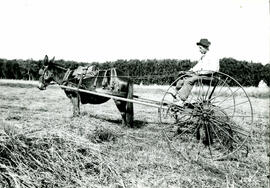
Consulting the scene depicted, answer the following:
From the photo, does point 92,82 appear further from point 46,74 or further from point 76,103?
point 46,74

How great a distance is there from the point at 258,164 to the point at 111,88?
16.3 feet

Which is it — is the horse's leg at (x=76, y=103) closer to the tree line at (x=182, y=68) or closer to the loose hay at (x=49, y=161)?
the loose hay at (x=49, y=161)

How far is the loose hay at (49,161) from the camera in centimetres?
380

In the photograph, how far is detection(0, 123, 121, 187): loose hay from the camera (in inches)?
149

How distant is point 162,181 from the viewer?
4.64 m

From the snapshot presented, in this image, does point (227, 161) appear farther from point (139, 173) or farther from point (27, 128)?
point (27, 128)

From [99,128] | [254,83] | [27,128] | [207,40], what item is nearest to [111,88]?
[99,128]

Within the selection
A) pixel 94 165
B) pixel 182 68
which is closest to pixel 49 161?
pixel 94 165

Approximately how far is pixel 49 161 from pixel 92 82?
17.5ft

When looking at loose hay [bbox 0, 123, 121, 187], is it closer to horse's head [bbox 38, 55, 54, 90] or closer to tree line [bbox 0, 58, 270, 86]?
horse's head [bbox 38, 55, 54, 90]

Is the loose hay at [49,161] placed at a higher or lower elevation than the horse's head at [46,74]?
lower


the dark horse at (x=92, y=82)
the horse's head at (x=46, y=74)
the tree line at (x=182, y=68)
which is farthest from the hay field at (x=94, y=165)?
the tree line at (x=182, y=68)

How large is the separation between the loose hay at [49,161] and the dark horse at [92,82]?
3962mm

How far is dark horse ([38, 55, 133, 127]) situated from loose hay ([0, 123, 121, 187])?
3962mm
